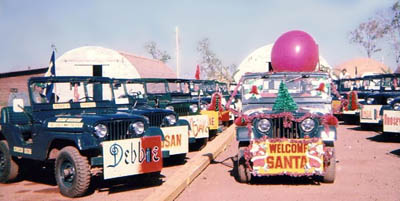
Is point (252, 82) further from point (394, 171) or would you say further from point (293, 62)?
point (293, 62)

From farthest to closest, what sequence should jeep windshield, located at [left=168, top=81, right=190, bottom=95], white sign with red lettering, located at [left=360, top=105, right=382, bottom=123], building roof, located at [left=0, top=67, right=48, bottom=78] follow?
building roof, located at [left=0, top=67, right=48, bottom=78] → white sign with red lettering, located at [left=360, top=105, right=382, bottom=123] → jeep windshield, located at [left=168, top=81, right=190, bottom=95]

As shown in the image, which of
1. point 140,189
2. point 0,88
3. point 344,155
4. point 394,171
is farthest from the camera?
point 0,88

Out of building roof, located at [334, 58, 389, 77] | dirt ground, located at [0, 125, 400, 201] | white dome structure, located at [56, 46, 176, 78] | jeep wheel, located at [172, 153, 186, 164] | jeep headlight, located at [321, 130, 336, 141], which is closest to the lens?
dirt ground, located at [0, 125, 400, 201]

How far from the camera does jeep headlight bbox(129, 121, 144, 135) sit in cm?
639

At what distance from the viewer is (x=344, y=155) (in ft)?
30.6

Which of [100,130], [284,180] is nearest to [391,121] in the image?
[284,180]

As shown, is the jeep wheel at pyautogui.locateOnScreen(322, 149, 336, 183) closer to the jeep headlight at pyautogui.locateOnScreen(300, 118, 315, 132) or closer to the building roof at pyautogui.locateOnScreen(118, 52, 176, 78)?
the jeep headlight at pyautogui.locateOnScreen(300, 118, 315, 132)

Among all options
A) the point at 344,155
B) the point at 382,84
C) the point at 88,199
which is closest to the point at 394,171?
the point at 344,155

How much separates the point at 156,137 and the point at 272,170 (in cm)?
179

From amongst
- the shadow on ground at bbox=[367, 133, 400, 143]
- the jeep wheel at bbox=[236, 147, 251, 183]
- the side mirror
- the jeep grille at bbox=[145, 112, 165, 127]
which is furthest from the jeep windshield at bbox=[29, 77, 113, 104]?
the shadow on ground at bbox=[367, 133, 400, 143]

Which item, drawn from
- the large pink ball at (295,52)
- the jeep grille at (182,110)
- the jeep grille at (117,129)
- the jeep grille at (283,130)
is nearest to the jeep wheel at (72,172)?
the jeep grille at (117,129)

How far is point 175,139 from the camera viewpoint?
26.6ft

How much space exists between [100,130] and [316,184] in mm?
3398

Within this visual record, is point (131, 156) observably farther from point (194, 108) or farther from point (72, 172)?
point (194, 108)
